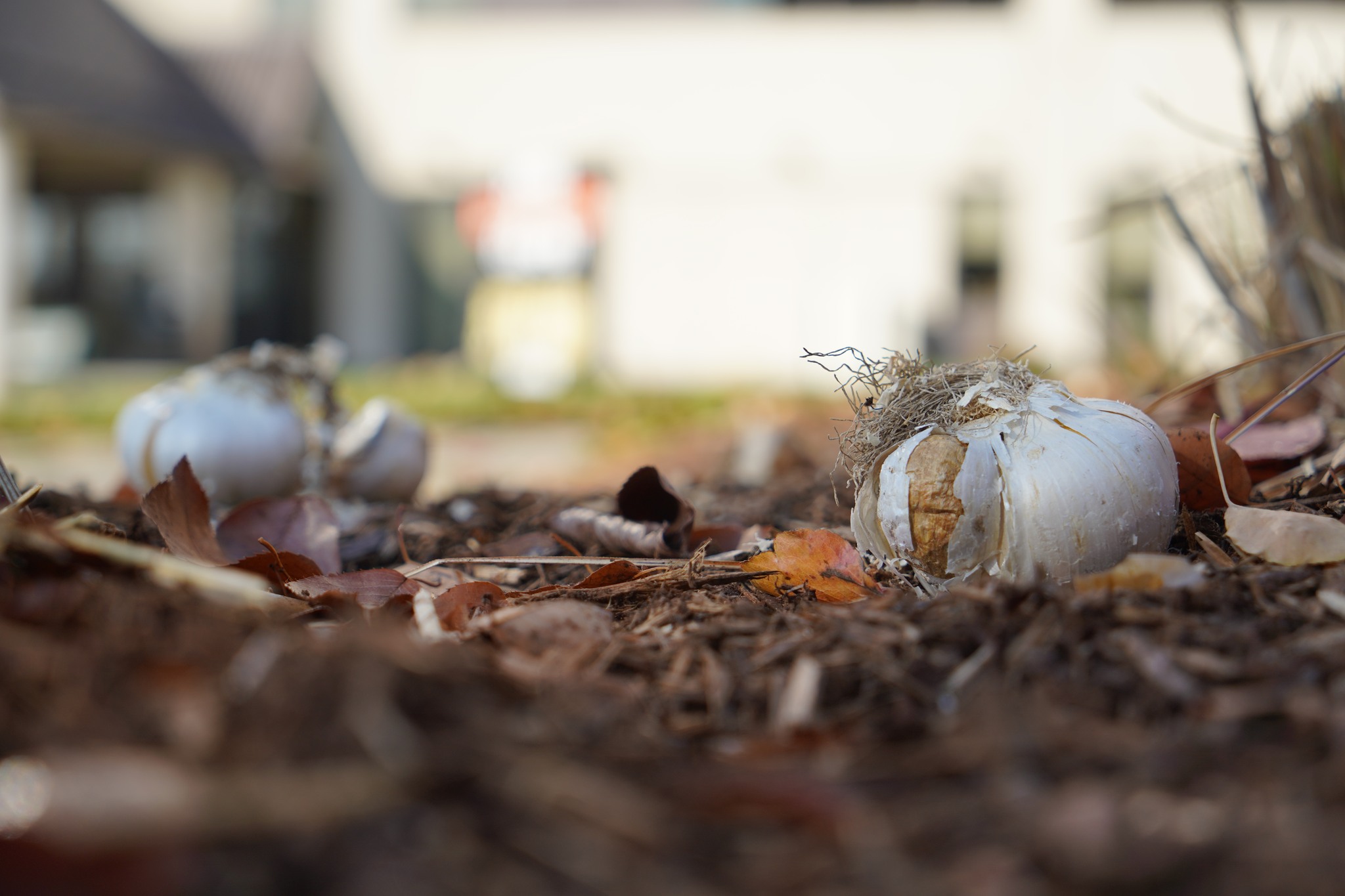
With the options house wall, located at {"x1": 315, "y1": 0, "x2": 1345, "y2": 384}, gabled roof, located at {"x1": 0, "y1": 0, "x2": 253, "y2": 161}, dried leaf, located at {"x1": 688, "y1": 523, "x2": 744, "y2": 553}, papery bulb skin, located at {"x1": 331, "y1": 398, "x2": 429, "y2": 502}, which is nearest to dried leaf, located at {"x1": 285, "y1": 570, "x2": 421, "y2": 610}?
dried leaf, located at {"x1": 688, "y1": 523, "x2": 744, "y2": 553}

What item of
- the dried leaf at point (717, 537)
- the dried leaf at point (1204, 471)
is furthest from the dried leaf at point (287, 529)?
the dried leaf at point (1204, 471)

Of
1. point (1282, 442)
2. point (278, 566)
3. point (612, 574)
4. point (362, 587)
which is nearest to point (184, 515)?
point (278, 566)

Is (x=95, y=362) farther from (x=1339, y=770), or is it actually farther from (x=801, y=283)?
(x=1339, y=770)

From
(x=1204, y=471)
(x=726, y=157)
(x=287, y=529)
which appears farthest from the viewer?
(x=726, y=157)

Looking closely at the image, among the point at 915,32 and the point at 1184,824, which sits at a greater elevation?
the point at 915,32

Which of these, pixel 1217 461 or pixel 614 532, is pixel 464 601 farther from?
pixel 1217 461

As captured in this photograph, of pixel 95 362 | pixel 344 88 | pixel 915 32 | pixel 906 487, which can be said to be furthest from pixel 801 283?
pixel 906 487
